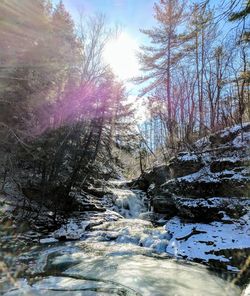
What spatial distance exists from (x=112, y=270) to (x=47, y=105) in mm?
7547

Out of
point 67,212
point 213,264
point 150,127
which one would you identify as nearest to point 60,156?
point 67,212

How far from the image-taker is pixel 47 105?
12.3 metres

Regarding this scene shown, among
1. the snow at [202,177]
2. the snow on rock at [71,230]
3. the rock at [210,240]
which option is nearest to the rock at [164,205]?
the snow at [202,177]

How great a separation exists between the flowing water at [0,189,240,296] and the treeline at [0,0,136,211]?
3.11 m

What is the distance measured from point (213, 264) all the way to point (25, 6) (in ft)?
33.3

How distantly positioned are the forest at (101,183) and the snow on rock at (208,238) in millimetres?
38

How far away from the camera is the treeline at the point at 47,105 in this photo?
1030 cm

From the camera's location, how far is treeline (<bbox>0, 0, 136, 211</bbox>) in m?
10.3

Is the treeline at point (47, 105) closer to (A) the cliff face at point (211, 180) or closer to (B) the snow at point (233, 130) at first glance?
(A) the cliff face at point (211, 180)

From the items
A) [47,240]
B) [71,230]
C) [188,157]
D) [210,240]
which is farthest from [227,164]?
[47,240]

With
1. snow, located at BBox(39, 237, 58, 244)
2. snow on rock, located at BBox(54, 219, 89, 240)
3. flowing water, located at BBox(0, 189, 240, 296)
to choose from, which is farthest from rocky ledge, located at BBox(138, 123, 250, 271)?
snow, located at BBox(39, 237, 58, 244)

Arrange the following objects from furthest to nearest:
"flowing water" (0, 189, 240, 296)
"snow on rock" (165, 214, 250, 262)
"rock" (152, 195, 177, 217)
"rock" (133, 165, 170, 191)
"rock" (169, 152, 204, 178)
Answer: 1. "rock" (133, 165, 170, 191)
2. "rock" (169, 152, 204, 178)
3. "rock" (152, 195, 177, 217)
4. "snow on rock" (165, 214, 250, 262)
5. "flowing water" (0, 189, 240, 296)

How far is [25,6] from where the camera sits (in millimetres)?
10938

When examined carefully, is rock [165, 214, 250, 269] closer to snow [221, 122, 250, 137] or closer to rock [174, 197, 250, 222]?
rock [174, 197, 250, 222]
